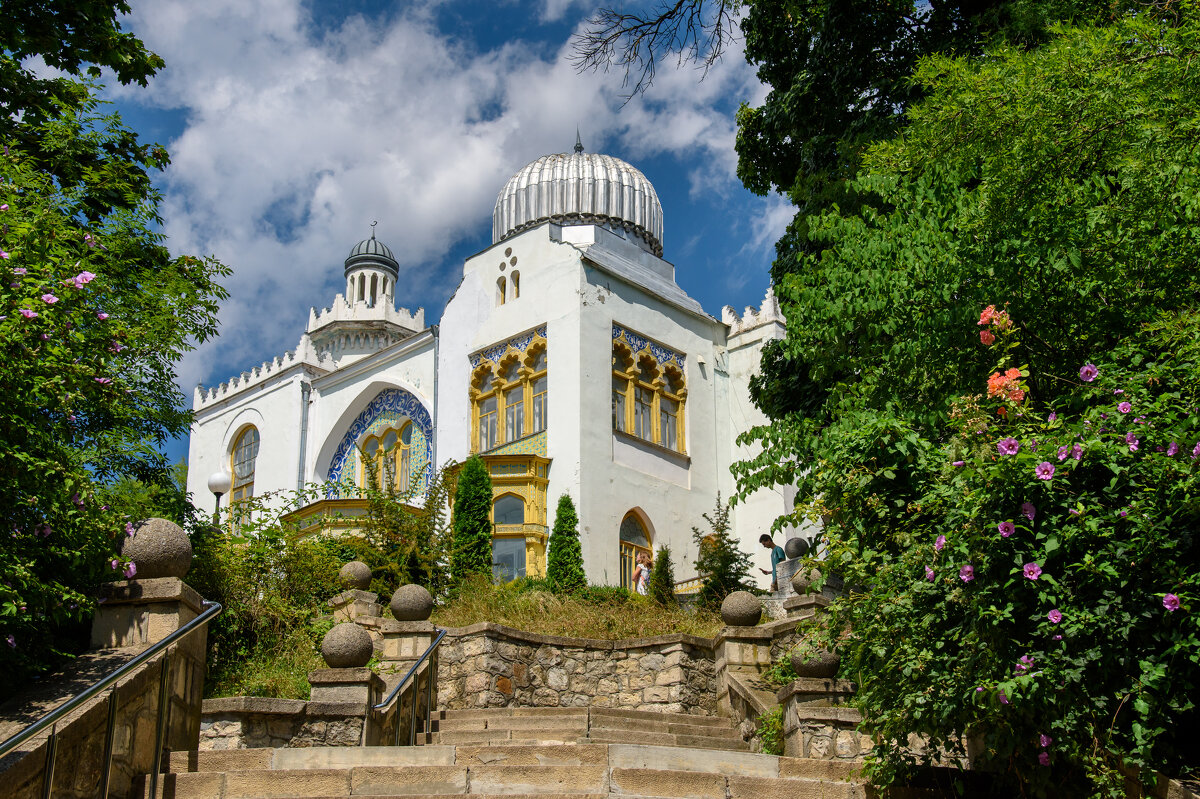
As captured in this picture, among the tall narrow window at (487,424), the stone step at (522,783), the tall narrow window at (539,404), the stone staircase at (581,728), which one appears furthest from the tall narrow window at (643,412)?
the stone step at (522,783)

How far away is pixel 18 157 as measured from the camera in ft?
30.2

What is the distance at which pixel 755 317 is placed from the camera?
2747cm

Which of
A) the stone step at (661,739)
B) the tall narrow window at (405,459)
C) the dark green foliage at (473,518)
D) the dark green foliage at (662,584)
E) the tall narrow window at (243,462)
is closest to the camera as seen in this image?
the stone step at (661,739)

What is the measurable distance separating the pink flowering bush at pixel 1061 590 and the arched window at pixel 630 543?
16465 mm

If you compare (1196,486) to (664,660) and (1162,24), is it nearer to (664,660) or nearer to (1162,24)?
(1162,24)

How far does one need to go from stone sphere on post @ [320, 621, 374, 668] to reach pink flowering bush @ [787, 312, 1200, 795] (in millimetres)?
4322

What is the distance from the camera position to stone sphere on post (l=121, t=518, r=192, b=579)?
24.1 ft

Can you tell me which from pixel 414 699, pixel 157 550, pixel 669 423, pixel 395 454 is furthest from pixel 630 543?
pixel 157 550

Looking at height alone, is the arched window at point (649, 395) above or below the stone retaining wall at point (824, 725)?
above

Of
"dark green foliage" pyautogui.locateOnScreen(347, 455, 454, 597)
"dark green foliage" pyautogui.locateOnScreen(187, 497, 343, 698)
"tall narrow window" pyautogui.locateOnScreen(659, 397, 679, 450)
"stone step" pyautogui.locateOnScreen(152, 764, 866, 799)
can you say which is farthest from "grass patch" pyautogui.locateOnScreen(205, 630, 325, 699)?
"tall narrow window" pyautogui.locateOnScreen(659, 397, 679, 450)

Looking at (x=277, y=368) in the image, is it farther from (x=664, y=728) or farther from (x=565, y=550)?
(x=664, y=728)

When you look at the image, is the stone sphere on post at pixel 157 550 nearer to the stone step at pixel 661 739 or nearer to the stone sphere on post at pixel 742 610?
the stone step at pixel 661 739

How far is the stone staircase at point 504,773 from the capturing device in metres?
7.03

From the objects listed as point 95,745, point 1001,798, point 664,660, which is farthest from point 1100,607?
point 664,660
